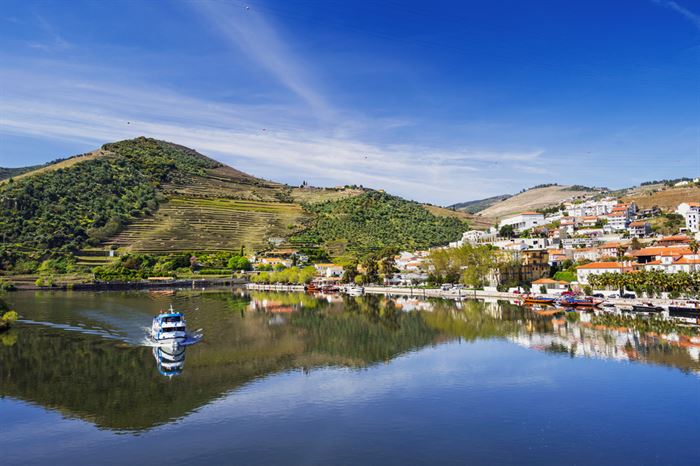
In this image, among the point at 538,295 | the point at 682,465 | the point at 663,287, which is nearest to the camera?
the point at 682,465

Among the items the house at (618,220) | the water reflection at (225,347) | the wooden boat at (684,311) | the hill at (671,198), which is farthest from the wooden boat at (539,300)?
the hill at (671,198)

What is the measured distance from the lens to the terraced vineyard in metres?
138

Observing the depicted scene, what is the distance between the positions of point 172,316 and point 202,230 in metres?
107

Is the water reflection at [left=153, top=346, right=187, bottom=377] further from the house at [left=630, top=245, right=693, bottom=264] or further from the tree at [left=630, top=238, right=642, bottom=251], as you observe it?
the tree at [left=630, top=238, right=642, bottom=251]

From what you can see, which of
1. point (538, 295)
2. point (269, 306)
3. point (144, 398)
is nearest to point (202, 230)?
point (269, 306)

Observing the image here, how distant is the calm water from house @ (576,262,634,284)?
3204 cm

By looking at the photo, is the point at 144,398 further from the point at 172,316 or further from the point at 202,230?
the point at 202,230

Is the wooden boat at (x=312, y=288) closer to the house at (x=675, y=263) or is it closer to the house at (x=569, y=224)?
the house at (x=569, y=224)

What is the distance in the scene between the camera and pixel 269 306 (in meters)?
A: 80.3

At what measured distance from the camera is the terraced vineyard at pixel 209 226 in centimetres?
13812

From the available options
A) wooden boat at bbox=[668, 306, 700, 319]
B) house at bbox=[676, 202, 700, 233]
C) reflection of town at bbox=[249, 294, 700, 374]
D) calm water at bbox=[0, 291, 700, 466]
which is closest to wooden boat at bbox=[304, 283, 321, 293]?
reflection of town at bbox=[249, 294, 700, 374]

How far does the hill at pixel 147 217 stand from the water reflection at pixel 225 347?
2270 inches

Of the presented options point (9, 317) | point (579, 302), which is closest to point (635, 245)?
point (579, 302)

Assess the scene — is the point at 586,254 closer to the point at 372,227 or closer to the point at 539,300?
the point at 539,300
